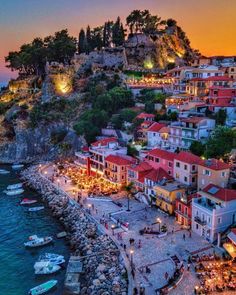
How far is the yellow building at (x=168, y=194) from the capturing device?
3741 cm

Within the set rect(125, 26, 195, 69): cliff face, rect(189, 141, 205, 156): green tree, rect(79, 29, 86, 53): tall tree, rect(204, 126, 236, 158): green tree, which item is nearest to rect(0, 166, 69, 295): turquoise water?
rect(189, 141, 205, 156): green tree

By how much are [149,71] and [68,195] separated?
42.5 m

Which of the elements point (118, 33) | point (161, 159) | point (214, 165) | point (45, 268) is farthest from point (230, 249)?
point (118, 33)

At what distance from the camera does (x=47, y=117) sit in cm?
7519

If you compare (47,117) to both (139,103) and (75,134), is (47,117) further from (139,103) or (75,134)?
(139,103)

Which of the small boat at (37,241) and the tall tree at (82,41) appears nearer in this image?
the small boat at (37,241)

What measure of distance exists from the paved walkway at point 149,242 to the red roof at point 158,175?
3291mm

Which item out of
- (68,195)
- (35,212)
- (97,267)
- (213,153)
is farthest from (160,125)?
(97,267)

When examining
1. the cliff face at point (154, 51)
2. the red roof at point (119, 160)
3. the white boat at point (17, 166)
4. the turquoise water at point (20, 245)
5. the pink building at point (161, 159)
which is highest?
the cliff face at point (154, 51)

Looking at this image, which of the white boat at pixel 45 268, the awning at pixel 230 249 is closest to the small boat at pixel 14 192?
the white boat at pixel 45 268

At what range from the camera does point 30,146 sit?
7431cm

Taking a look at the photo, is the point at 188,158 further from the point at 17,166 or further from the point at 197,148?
the point at 17,166

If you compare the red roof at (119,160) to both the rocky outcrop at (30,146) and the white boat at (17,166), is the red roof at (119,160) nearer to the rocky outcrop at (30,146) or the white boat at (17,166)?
the rocky outcrop at (30,146)

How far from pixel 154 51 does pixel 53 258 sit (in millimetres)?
64925
